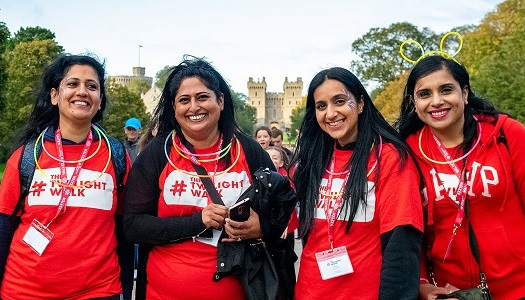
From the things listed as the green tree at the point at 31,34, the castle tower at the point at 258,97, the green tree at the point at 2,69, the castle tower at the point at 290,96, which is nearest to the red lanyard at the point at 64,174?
the green tree at the point at 2,69

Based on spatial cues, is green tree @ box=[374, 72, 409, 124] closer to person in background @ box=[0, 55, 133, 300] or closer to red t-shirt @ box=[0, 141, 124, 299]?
person in background @ box=[0, 55, 133, 300]

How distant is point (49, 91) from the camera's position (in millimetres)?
4137

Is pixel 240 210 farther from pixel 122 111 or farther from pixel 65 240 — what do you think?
pixel 122 111

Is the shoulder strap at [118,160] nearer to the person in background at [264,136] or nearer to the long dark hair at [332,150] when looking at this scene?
the long dark hair at [332,150]

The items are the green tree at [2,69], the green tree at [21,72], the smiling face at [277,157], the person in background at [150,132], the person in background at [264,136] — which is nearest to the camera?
the person in background at [150,132]

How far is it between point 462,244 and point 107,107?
272 centimetres

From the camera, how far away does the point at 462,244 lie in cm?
346

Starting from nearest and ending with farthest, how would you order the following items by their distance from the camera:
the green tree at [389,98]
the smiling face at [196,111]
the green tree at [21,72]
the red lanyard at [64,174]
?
the red lanyard at [64,174] → the smiling face at [196,111] → the green tree at [21,72] → the green tree at [389,98]

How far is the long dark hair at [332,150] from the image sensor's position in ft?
11.3

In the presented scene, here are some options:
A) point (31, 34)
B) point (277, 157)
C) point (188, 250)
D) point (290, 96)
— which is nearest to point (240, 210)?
point (188, 250)

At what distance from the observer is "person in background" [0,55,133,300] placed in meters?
3.62

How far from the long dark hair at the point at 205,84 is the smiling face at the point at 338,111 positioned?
0.72 meters

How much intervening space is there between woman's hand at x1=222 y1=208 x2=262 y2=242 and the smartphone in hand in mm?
28

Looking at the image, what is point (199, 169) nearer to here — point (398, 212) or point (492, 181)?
point (398, 212)
